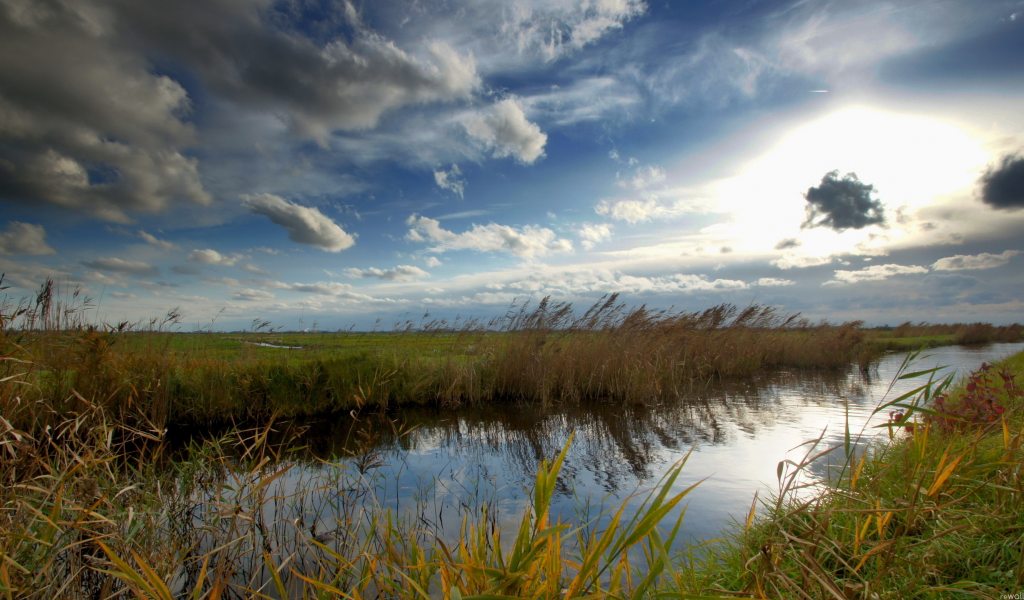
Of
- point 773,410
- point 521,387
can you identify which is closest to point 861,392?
point 773,410

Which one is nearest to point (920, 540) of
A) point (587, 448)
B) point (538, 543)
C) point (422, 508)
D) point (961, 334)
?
point (538, 543)

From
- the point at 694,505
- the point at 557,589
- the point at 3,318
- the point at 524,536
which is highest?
the point at 3,318

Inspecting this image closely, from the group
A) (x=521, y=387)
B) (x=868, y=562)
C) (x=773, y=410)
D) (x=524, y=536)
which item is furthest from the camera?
(x=521, y=387)

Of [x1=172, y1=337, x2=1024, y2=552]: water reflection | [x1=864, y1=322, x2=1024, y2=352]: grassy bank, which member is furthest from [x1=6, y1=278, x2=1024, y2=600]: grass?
[x1=864, y1=322, x2=1024, y2=352]: grassy bank

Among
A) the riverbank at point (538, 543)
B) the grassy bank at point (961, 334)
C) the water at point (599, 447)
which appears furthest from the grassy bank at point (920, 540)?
the grassy bank at point (961, 334)

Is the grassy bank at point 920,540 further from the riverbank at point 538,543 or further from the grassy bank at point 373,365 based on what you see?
the grassy bank at point 373,365

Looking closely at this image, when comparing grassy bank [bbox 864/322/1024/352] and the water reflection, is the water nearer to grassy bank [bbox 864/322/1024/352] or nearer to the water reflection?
the water reflection

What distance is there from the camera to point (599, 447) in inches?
249

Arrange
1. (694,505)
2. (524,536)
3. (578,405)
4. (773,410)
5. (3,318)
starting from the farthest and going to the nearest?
(578,405), (773,410), (694,505), (3,318), (524,536)

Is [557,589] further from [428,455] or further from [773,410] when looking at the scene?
[773,410]

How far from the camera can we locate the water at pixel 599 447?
4.41 metres

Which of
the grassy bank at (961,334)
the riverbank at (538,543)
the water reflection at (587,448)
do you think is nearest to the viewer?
the riverbank at (538,543)

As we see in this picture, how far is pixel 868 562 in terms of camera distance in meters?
2.54

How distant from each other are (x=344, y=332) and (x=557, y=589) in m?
10.3
